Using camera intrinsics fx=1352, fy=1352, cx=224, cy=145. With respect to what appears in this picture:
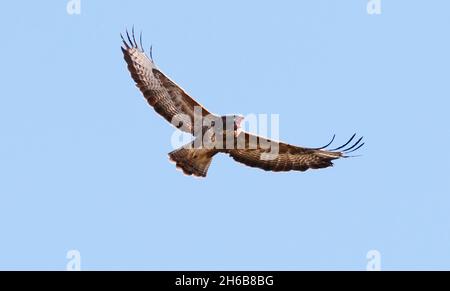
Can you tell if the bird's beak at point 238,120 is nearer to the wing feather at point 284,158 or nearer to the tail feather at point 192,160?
the tail feather at point 192,160

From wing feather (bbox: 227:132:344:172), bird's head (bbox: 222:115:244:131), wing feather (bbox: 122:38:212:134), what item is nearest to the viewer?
bird's head (bbox: 222:115:244:131)

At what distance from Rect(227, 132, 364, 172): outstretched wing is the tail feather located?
44 centimetres

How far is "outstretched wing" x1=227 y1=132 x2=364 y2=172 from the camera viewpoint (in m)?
21.0

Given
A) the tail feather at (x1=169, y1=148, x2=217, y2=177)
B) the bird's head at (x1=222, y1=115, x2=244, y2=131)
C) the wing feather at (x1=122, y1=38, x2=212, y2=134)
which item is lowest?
the tail feather at (x1=169, y1=148, x2=217, y2=177)

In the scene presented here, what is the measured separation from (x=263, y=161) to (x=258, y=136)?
0.77 m

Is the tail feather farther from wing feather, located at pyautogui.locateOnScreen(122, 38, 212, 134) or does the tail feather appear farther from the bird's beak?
the bird's beak

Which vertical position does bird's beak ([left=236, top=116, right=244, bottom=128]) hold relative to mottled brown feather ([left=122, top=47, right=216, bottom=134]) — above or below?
below

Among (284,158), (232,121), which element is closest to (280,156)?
(284,158)

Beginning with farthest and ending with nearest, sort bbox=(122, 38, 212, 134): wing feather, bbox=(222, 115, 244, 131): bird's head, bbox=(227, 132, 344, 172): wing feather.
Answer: bbox=(227, 132, 344, 172): wing feather < bbox=(122, 38, 212, 134): wing feather < bbox=(222, 115, 244, 131): bird's head

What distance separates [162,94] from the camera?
20.5m

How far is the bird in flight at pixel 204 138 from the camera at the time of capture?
2023 centimetres

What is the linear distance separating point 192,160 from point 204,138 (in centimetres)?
58

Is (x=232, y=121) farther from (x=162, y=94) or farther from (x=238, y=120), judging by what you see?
(x=162, y=94)
